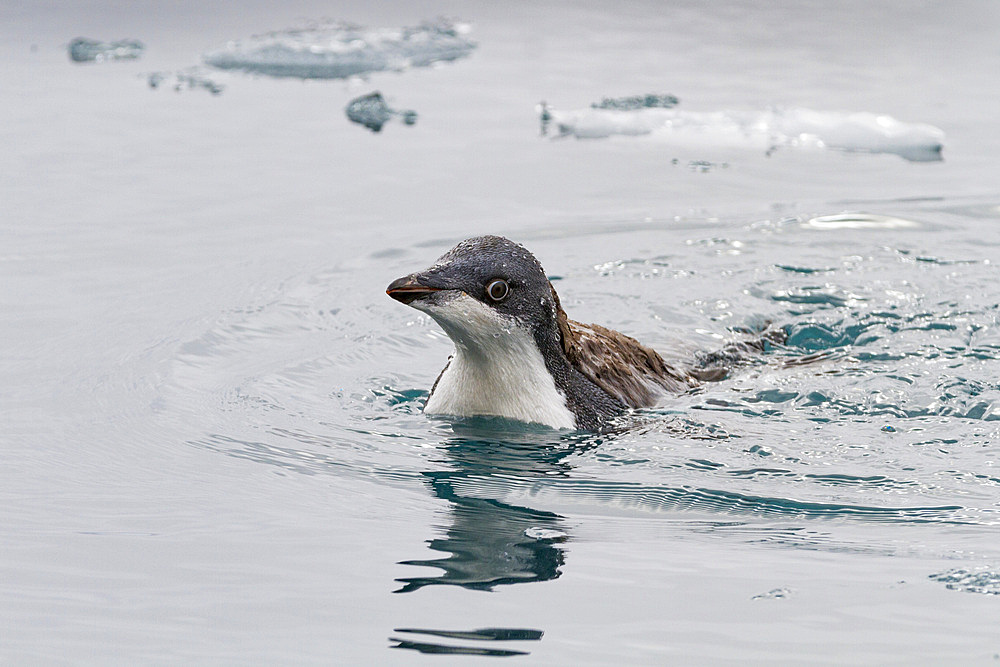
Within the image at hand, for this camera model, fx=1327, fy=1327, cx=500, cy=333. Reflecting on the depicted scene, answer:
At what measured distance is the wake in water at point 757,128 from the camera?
486 inches

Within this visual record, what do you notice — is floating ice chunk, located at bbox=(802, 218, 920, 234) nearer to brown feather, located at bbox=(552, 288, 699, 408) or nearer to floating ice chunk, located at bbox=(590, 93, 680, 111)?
floating ice chunk, located at bbox=(590, 93, 680, 111)

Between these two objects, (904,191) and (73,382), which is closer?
(73,382)

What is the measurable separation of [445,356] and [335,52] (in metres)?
7.34

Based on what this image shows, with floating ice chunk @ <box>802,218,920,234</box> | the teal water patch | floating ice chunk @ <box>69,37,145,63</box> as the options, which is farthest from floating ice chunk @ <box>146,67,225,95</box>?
the teal water patch

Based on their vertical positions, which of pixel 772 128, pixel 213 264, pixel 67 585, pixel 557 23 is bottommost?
pixel 67 585

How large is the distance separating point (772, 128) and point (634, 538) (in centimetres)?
799

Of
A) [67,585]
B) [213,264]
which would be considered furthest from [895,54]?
→ [67,585]

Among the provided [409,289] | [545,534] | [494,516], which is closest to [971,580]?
[545,534]

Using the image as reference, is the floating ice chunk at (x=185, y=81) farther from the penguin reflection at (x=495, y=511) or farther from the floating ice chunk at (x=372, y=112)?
the penguin reflection at (x=495, y=511)

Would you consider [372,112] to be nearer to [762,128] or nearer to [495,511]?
[762,128]

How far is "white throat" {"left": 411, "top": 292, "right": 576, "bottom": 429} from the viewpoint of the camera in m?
6.66

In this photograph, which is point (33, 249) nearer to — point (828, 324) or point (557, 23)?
point (828, 324)

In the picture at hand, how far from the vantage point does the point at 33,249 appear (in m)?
9.51

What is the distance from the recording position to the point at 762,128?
12602 mm
